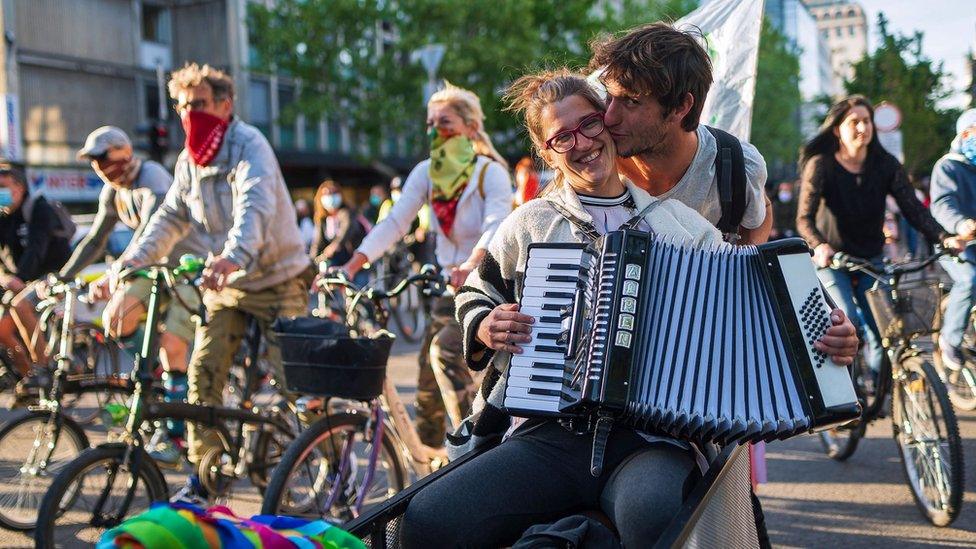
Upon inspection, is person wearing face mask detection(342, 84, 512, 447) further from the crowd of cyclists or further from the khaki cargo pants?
the khaki cargo pants

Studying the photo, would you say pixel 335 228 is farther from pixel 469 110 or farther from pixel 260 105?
pixel 260 105

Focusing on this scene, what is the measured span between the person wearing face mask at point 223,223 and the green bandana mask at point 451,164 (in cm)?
75

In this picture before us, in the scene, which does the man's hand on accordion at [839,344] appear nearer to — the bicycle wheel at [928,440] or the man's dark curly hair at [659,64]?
the man's dark curly hair at [659,64]

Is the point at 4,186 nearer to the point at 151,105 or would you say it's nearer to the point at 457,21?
the point at 457,21

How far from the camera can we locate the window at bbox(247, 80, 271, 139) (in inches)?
Answer: 1443

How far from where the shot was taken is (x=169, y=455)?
503 cm

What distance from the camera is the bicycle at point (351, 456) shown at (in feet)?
13.0

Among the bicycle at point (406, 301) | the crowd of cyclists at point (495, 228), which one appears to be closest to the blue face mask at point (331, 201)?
the bicycle at point (406, 301)

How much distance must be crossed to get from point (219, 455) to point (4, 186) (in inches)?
152

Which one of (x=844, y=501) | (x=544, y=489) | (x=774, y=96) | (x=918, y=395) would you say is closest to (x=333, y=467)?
(x=544, y=489)

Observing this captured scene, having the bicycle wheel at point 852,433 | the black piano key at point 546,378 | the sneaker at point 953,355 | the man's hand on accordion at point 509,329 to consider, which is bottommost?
the bicycle wheel at point 852,433

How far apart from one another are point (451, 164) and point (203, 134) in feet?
3.91

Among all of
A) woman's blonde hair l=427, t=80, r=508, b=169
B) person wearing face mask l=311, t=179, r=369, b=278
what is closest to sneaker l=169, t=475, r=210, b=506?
woman's blonde hair l=427, t=80, r=508, b=169

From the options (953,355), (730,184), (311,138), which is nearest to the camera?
(730,184)
